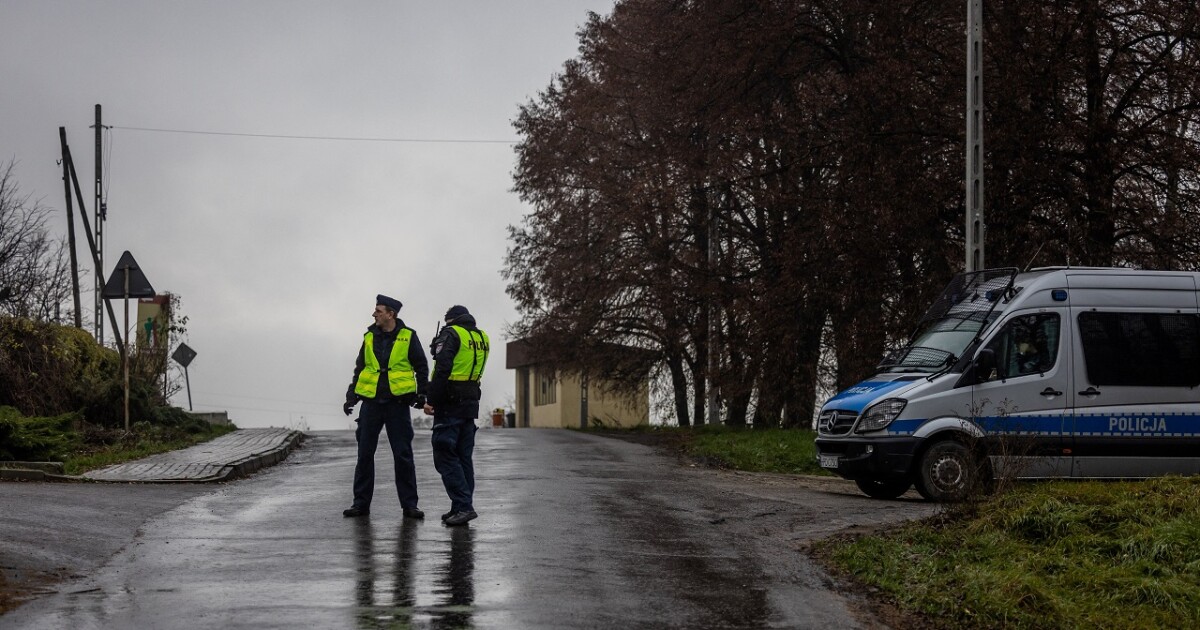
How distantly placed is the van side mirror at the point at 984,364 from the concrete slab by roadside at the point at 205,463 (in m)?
8.55

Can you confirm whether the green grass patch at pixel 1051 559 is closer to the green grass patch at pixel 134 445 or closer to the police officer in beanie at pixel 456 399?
the police officer in beanie at pixel 456 399

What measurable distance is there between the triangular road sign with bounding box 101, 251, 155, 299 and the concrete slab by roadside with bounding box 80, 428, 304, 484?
97.8 inches

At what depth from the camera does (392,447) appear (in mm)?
13078

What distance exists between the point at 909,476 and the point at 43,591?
956cm

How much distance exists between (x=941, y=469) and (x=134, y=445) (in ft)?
40.4

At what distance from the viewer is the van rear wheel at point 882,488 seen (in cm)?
1623

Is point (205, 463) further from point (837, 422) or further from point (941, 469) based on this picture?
point (941, 469)

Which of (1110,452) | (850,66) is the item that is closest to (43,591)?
(1110,452)

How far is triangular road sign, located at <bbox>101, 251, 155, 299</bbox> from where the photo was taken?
72.9 ft

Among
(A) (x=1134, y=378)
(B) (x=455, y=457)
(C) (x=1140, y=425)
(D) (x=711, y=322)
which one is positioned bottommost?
(B) (x=455, y=457)

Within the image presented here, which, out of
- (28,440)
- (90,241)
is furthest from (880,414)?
(90,241)

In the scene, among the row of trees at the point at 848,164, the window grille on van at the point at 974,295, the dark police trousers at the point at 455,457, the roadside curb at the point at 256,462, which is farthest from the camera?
the row of trees at the point at 848,164

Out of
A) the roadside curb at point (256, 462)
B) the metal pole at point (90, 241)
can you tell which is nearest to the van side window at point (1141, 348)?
the roadside curb at point (256, 462)

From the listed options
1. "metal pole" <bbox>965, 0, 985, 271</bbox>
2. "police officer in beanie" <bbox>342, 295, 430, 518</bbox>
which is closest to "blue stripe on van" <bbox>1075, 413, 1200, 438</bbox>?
"metal pole" <bbox>965, 0, 985, 271</bbox>
